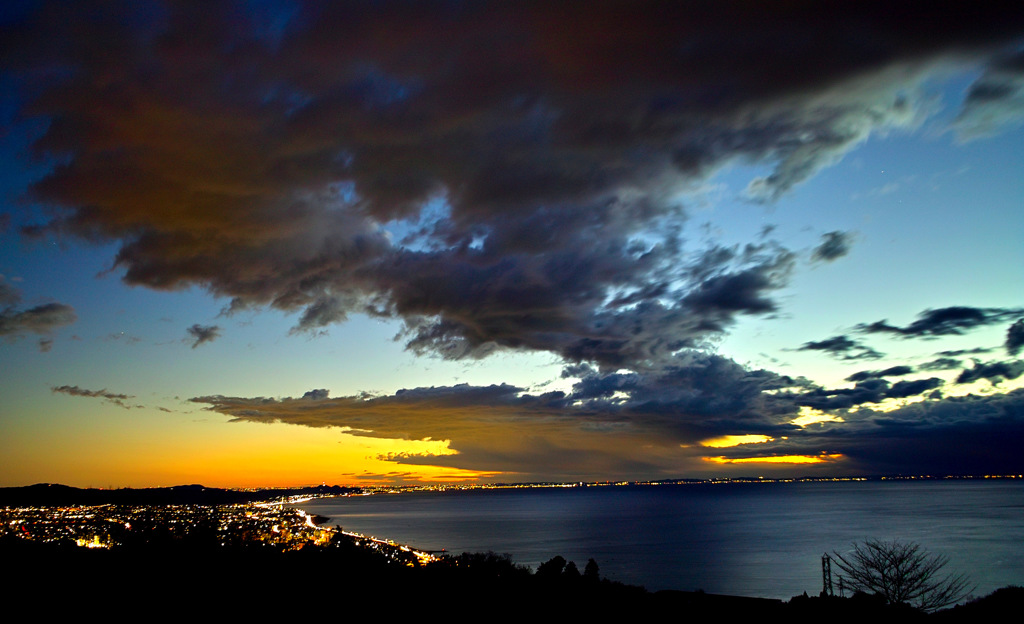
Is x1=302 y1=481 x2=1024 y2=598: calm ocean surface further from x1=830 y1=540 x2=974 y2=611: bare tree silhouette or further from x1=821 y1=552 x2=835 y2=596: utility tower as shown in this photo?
x1=821 y1=552 x2=835 y2=596: utility tower

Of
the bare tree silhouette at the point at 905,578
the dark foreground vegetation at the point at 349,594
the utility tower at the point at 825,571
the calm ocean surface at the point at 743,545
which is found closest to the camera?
the dark foreground vegetation at the point at 349,594

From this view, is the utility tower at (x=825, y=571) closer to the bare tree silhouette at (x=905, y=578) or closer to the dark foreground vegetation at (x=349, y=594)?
the bare tree silhouette at (x=905, y=578)

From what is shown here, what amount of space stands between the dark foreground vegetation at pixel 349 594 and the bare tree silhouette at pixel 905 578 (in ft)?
18.9

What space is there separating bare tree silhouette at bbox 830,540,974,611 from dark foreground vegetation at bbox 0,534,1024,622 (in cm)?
575

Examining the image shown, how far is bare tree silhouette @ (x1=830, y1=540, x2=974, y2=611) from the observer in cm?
5094

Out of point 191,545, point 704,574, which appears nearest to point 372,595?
point 191,545

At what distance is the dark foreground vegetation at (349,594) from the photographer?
44250mm

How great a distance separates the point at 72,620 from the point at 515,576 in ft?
125

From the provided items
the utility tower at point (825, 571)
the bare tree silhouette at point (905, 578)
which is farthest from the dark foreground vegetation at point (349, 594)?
the bare tree silhouette at point (905, 578)

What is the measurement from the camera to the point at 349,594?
53500mm

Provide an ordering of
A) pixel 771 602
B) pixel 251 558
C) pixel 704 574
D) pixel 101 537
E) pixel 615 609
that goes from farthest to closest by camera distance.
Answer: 1. pixel 101 537
2. pixel 704 574
3. pixel 251 558
4. pixel 771 602
5. pixel 615 609

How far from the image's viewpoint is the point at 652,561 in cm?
11512

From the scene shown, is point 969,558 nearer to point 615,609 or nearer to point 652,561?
point 652,561

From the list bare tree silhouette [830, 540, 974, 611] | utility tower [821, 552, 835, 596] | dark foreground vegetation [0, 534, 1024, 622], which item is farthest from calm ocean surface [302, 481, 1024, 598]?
dark foreground vegetation [0, 534, 1024, 622]
